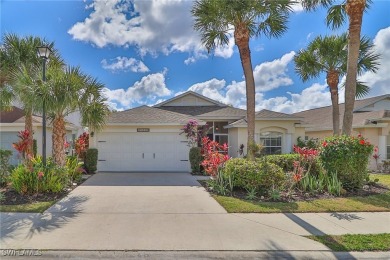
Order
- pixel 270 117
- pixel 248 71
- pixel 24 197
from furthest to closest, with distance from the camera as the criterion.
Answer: pixel 270 117 → pixel 248 71 → pixel 24 197

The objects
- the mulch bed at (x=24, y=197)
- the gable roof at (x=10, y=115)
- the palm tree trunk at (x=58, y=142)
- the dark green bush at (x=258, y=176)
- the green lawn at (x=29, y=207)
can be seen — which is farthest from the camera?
the gable roof at (x=10, y=115)

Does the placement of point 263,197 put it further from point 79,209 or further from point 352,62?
point 352,62

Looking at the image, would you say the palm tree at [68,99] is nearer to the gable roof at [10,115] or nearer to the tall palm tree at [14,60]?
the tall palm tree at [14,60]

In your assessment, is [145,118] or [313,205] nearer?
[313,205]

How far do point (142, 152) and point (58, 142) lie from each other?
17.7ft

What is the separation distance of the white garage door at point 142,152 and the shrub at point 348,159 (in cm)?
762

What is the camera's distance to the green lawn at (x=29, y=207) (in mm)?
7191

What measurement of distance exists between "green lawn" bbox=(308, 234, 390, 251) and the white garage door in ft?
34.1

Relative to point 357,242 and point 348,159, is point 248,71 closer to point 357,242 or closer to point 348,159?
point 348,159

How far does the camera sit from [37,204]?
25.6ft

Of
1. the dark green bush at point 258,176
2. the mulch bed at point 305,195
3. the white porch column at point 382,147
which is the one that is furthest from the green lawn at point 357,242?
the white porch column at point 382,147

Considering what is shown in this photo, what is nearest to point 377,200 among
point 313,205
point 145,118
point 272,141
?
point 313,205

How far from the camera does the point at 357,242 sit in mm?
5320

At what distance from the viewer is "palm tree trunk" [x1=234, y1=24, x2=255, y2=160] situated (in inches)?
472
